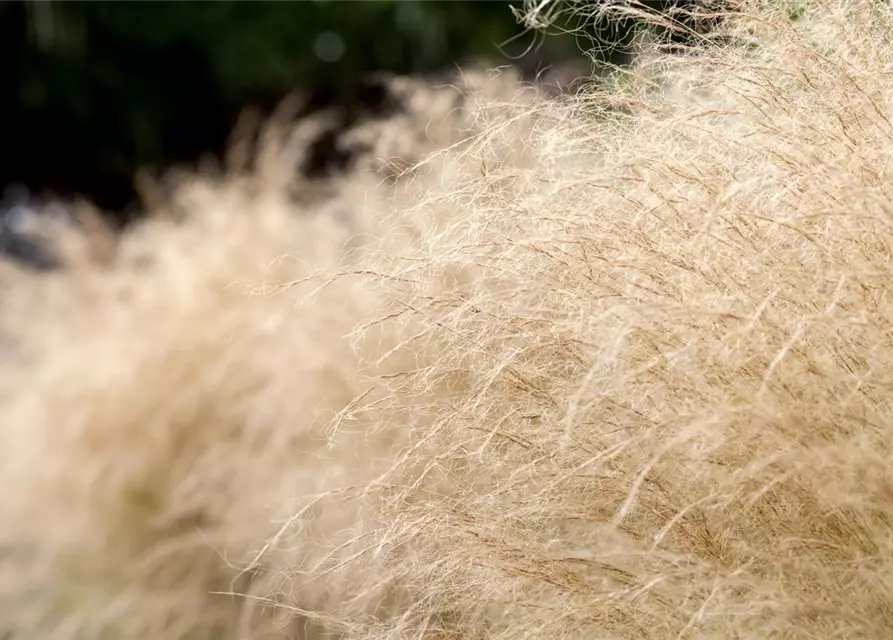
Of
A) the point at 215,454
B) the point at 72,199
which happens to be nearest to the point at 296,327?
the point at 215,454

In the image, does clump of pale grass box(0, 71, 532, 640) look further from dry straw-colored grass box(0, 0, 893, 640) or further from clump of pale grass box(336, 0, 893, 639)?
clump of pale grass box(336, 0, 893, 639)

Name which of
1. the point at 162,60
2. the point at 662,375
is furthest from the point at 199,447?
the point at 162,60

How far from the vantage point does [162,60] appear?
24.6ft

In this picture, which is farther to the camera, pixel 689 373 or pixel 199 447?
pixel 199 447

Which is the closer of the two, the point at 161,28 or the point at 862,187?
the point at 862,187

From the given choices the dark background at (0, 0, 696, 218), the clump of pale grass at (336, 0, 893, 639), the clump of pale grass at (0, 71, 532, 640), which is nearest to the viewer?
the clump of pale grass at (336, 0, 893, 639)

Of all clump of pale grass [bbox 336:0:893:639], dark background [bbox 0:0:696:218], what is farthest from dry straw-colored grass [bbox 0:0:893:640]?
dark background [bbox 0:0:696:218]

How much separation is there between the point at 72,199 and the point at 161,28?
139 cm

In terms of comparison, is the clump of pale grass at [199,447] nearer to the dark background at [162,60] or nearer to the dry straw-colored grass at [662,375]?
the dry straw-colored grass at [662,375]

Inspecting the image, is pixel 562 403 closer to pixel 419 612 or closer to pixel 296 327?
pixel 419 612

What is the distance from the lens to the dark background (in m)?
7.12

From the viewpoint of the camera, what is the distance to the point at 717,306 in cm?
101

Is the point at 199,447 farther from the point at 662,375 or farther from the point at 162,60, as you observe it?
the point at 162,60

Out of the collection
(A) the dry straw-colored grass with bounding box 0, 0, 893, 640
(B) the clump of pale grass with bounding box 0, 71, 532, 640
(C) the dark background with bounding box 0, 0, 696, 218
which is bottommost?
(C) the dark background with bounding box 0, 0, 696, 218
